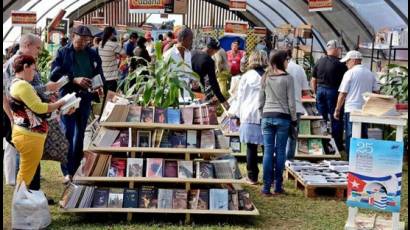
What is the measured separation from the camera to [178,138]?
574 centimetres

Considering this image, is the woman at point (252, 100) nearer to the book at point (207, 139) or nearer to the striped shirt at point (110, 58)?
the book at point (207, 139)

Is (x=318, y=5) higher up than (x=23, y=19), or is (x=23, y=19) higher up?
(x=318, y=5)

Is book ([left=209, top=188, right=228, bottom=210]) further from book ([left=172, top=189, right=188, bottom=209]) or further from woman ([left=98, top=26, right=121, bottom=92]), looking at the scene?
woman ([left=98, top=26, right=121, bottom=92])

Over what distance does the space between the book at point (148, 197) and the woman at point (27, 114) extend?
857 millimetres

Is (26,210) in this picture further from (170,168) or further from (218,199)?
(218,199)

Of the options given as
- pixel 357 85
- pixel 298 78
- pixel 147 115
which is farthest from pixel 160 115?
pixel 357 85

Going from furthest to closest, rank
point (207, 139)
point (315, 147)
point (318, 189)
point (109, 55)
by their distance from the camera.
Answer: point (109, 55)
point (315, 147)
point (318, 189)
point (207, 139)

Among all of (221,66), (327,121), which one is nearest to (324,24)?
(221,66)

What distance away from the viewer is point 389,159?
5230 millimetres

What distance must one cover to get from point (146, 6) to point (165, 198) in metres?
12.1

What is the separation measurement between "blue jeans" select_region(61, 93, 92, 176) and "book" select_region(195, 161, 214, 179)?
155 centimetres

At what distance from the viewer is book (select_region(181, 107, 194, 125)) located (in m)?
5.76

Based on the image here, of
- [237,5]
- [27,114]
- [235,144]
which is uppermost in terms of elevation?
[237,5]

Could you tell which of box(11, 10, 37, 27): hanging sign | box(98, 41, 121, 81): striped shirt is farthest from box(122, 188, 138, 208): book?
box(11, 10, 37, 27): hanging sign
